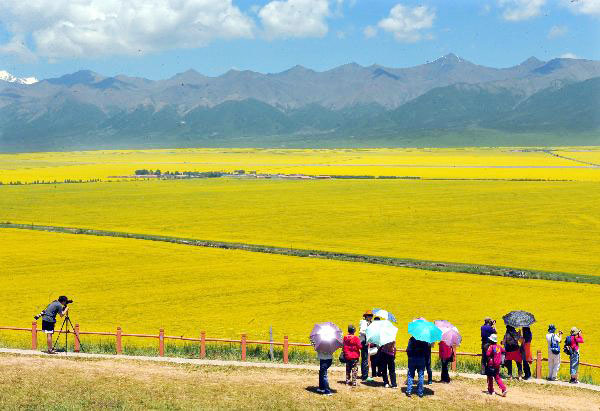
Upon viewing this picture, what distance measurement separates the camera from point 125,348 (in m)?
24.9

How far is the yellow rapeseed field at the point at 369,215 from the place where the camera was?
5191 centimetres

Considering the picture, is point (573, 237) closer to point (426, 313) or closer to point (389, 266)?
point (389, 266)

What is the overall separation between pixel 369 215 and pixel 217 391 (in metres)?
53.4

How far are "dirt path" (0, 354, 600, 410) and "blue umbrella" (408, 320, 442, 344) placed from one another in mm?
1471

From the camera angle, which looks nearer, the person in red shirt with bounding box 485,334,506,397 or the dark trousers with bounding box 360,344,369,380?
the person in red shirt with bounding box 485,334,506,397

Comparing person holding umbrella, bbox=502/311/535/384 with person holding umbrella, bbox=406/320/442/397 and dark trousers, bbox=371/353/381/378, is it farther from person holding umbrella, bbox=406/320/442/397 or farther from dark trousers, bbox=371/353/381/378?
dark trousers, bbox=371/353/381/378

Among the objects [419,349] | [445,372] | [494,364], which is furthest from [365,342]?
[494,364]

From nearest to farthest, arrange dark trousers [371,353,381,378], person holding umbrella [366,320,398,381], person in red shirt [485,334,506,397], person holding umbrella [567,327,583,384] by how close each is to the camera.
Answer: person holding umbrella [366,320,398,381], person in red shirt [485,334,506,397], dark trousers [371,353,381,378], person holding umbrella [567,327,583,384]

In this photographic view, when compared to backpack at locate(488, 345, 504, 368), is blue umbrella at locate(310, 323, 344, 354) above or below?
above

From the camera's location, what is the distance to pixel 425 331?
19156mm

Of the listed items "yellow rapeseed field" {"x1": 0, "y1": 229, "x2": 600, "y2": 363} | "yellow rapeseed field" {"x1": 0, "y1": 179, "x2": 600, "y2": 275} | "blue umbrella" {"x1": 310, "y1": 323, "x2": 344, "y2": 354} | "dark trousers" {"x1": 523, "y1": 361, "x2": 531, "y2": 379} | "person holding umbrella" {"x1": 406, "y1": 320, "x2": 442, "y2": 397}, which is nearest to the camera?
"blue umbrella" {"x1": 310, "y1": 323, "x2": 344, "y2": 354}

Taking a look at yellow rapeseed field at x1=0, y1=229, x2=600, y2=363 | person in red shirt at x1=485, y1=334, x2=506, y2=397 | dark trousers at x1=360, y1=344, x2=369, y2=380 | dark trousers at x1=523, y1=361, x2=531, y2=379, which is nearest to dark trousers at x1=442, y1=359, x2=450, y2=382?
person in red shirt at x1=485, y1=334, x2=506, y2=397

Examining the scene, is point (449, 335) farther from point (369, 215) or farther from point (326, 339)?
point (369, 215)

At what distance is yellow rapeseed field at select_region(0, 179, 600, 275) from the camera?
51.9m
